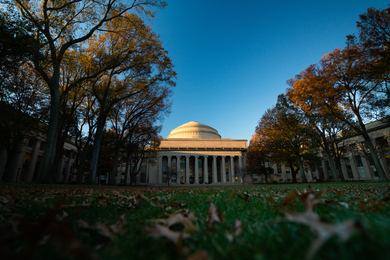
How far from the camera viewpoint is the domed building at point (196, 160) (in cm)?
6425

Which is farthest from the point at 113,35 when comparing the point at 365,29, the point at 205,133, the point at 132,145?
the point at 205,133

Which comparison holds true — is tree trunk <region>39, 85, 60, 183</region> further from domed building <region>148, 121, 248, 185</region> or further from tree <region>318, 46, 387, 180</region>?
domed building <region>148, 121, 248, 185</region>

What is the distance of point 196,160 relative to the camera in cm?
6438

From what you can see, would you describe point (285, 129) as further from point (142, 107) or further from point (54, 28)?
point (54, 28)

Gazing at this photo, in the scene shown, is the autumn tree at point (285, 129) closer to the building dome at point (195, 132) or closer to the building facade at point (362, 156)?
the building facade at point (362, 156)

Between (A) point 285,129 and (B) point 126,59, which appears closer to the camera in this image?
(B) point 126,59

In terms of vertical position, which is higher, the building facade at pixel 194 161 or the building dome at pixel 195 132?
the building dome at pixel 195 132

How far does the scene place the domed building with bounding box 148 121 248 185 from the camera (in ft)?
211

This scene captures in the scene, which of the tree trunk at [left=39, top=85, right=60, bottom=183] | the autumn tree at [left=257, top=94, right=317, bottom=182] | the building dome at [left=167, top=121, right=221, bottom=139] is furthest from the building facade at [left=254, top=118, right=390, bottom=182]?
the building dome at [left=167, top=121, right=221, bottom=139]

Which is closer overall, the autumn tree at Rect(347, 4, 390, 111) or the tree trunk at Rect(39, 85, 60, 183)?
the tree trunk at Rect(39, 85, 60, 183)

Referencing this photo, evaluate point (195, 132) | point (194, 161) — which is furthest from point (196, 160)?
point (195, 132)

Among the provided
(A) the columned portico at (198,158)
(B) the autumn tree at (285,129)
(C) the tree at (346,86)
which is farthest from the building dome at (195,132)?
(C) the tree at (346,86)

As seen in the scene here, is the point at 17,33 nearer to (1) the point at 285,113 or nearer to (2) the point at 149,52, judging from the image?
(2) the point at 149,52

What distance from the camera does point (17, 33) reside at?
7.92m
